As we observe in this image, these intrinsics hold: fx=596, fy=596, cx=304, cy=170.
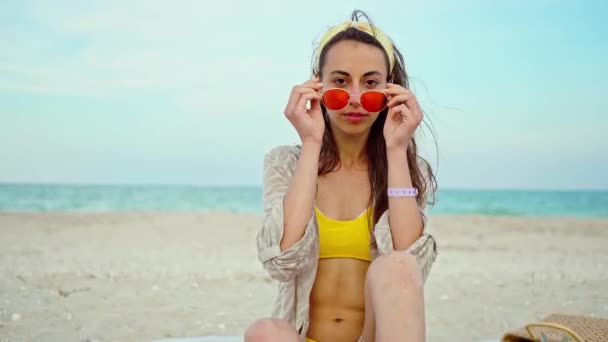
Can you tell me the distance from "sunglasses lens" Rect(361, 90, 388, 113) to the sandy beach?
300cm

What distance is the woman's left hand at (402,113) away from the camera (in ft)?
10.4

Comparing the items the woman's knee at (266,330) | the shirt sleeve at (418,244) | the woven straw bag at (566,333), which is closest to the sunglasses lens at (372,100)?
the shirt sleeve at (418,244)

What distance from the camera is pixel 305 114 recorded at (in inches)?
125

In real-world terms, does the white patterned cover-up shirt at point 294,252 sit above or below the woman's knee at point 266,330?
above

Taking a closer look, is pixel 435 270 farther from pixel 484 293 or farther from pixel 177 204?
pixel 177 204

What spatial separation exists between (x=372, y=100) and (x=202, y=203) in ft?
122

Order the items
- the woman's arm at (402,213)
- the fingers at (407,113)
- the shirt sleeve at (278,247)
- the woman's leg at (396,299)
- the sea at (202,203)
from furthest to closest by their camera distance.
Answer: the sea at (202,203) < the fingers at (407,113) < the woman's arm at (402,213) < the shirt sleeve at (278,247) < the woman's leg at (396,299)

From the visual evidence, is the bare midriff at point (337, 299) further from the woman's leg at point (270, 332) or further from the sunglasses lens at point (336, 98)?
the sunglasses lens at point (336, 98)

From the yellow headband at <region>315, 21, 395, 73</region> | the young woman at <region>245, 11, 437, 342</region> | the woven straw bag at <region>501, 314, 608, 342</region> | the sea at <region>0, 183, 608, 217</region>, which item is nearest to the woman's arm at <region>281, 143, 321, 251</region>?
the young woman at <region>245, 11, 437, 342</region>

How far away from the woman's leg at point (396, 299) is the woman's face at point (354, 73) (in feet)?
2.94

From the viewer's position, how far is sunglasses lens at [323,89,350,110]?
3102mm

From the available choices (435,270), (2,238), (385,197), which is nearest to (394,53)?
(385,197)

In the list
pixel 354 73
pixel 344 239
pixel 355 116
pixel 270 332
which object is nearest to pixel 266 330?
pixel 270 332

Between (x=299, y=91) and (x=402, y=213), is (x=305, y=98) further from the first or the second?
(x=402, y=213)
